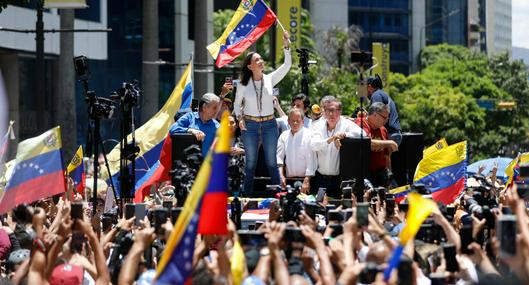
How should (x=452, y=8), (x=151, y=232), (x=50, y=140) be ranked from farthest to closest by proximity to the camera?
(x=452, y=8), (x=50, y=140), (x=151, y=232)

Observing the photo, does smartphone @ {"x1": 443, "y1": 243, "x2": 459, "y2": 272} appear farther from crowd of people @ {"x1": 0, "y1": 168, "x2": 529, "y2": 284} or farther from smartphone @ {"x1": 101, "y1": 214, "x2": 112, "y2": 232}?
smartphone @ {"x1": 101, "y1": 214, "x2": 112, "y2": 232}

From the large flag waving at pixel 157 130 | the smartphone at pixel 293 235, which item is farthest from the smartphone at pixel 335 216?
the large flag waving at pixel 157 130

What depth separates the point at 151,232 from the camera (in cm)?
887

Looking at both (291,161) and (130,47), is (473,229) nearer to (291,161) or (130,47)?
(291,161)

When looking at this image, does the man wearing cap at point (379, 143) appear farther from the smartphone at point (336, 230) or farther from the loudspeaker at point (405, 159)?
the smartphone at point (336, 230)

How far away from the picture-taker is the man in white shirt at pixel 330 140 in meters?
14.4

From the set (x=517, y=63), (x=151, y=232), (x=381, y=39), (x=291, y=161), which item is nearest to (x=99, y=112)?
(x=291, y=161)

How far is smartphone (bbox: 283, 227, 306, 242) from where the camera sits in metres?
8.50

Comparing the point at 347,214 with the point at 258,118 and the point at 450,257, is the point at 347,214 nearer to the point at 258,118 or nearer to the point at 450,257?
the point at 450,257

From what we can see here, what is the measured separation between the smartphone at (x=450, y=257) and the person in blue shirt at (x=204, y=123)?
5.79 metres

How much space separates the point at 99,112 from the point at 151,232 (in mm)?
5630

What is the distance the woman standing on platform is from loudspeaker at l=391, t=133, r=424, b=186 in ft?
6.85

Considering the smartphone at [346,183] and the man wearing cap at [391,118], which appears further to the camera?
the man wearing cap at [391,118]

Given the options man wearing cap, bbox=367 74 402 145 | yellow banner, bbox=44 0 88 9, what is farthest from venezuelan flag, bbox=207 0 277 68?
yellow banner, bbox=44 0 88 9
